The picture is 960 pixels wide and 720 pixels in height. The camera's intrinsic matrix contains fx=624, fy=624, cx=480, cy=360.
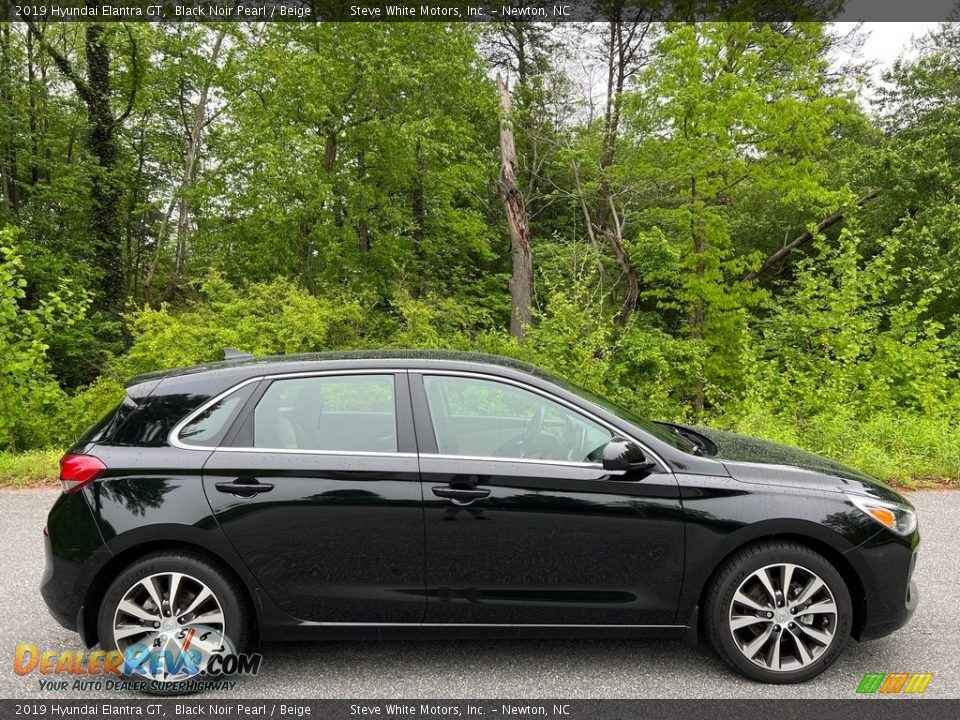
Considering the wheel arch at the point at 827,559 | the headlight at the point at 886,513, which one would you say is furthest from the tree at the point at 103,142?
the headlight at the point at 886,513

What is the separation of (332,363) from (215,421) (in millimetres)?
646

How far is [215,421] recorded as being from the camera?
315 cm

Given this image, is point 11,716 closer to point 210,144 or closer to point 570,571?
point 570,571

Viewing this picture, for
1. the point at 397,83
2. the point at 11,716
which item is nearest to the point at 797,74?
the point at 397,83

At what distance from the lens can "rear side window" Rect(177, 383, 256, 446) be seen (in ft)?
10.2

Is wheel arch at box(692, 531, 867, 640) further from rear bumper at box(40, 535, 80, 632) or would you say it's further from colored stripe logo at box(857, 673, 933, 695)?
rear bumper at box(40, 535, 80, 632)

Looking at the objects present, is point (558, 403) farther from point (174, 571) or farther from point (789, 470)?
point (174, 571)

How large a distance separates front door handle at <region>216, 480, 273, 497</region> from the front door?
76 cm

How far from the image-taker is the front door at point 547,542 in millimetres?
2979

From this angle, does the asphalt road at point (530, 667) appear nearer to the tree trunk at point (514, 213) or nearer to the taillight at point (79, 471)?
the taillight at point (79, 471)

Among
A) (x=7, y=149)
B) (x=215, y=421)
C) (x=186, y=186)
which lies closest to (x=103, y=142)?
(x=7, y=149)

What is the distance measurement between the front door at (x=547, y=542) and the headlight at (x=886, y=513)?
0.93m

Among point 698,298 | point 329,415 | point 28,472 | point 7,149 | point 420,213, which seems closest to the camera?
point 329,415

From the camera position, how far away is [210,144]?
60.0 ft
